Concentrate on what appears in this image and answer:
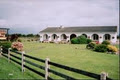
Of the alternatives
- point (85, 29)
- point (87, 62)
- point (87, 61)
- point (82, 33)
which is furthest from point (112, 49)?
point (85, 29)

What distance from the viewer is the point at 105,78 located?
5559 mm

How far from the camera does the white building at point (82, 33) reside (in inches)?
1963

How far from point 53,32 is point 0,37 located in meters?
21.9

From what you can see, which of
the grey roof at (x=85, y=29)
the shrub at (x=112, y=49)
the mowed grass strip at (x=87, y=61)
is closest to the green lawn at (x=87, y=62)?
the mowed grass strip at (x=87, y=61)

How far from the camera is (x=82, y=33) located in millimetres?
53375

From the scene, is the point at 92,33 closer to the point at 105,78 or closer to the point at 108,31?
the point at 108,31

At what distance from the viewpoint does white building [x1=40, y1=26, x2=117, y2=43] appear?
4986 centimetres

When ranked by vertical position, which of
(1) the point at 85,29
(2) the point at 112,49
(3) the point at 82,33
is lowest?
(2) the point at 112,49

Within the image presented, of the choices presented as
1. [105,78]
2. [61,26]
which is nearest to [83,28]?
[61,26]

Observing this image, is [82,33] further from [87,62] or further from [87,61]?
[87,62]

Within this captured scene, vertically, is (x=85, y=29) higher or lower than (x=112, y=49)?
higher

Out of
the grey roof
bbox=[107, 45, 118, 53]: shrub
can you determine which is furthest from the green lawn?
the grey roof

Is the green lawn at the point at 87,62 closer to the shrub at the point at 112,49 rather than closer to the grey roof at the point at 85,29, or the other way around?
the shrub at the point at 112,49

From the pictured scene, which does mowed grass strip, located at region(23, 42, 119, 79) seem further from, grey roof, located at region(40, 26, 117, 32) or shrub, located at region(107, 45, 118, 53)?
grey roof, located at region(40, 26, 117, 32)
